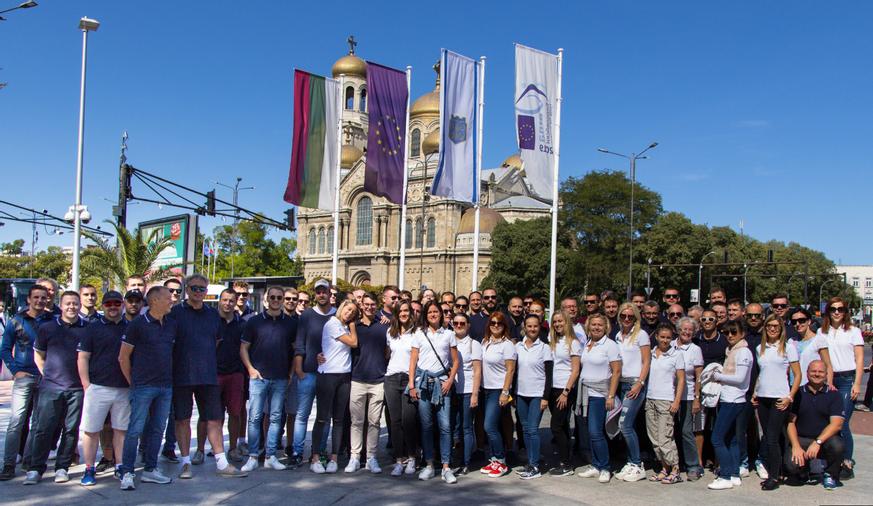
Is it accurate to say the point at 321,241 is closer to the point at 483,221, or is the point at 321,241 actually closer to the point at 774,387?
the point at 483,221

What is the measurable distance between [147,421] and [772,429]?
613 cm

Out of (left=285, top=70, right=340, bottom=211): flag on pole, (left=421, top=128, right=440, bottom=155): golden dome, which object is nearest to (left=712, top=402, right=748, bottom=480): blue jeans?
(left=285, top=70, right=340, bottom=211): flag on pole

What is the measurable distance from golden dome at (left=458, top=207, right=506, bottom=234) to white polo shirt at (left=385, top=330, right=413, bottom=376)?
2151 inches

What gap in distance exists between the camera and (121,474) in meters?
6.58

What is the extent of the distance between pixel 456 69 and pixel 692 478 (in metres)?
13.6

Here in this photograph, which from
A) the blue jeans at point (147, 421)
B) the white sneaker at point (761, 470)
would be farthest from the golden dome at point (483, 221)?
the blue jeans at point (147, 421)

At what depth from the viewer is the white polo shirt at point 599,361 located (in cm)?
729

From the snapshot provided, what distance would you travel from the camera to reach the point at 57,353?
6805 millimetres

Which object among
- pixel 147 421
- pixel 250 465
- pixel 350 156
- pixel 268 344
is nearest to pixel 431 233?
pixel 350 156

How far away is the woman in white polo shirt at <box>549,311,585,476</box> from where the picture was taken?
7.49 meters

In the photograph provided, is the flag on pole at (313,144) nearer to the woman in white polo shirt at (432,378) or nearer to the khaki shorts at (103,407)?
the woman in white polo shirt at (432,378)

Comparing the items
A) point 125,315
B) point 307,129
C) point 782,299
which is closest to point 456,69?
point 307,129

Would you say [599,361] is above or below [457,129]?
below

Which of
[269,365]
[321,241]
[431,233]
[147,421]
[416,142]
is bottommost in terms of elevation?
[147,421]
